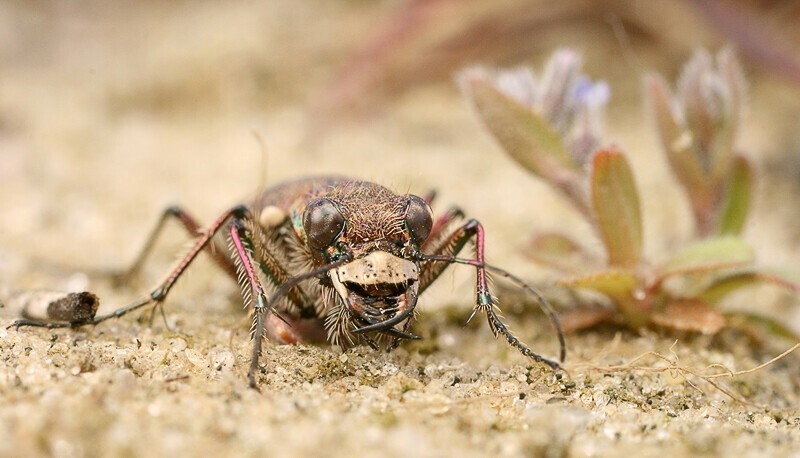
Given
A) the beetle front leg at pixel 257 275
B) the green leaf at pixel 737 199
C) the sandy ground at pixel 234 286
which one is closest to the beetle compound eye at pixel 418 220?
the sandy ground at pixel 234 286

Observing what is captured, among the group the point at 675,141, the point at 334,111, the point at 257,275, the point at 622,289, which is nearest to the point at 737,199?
the point at 675,141

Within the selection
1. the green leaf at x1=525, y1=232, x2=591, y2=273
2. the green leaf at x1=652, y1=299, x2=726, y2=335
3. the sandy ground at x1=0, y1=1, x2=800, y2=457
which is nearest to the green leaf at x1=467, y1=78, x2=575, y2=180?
the green leaf at x1=525, y1=232, x2=591, y2=273

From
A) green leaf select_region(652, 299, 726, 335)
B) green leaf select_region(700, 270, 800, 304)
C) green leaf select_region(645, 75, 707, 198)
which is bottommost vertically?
green leaf select_region(652, 299, 726, 335)

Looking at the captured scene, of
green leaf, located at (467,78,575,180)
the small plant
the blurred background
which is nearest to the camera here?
the small plant

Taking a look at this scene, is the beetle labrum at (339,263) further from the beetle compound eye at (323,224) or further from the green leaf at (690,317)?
the green leaf at (690,317)

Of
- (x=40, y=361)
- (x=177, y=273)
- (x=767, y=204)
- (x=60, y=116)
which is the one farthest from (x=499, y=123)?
(x=60, y=116)

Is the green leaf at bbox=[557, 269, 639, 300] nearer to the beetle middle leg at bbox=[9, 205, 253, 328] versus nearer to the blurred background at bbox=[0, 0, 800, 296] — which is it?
the blurred background at bbox=[0, 0, 800, 296]
